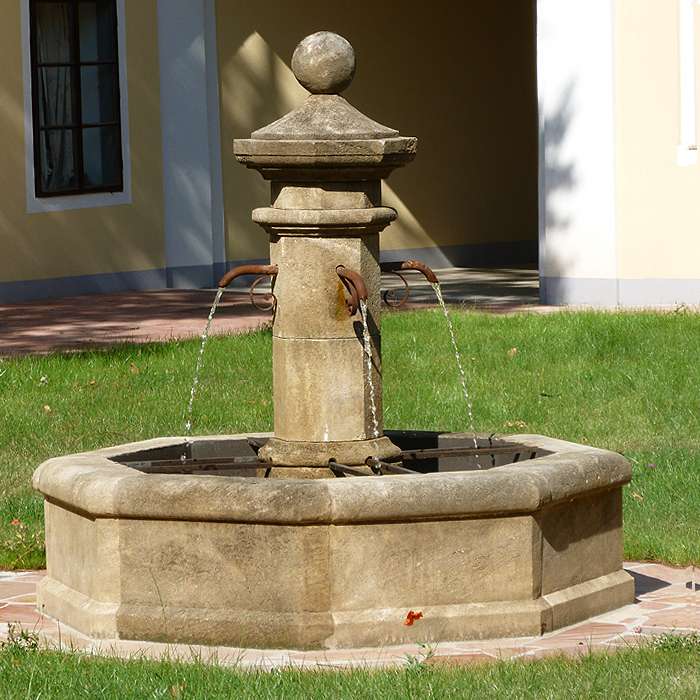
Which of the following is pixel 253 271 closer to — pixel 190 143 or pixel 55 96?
pixel 55 96

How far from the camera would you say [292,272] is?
6941mm

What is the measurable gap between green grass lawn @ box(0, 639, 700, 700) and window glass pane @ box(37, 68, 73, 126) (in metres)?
12.3

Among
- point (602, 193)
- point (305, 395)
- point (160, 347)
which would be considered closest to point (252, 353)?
point (160, 347)

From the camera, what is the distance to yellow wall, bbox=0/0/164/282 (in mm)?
17188

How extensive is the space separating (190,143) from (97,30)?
1.54 meters

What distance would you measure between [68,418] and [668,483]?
147 inches

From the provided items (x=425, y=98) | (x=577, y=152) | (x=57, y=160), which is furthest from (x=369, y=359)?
(x=425, y=98)

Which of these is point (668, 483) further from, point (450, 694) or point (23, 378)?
point (23, 378)

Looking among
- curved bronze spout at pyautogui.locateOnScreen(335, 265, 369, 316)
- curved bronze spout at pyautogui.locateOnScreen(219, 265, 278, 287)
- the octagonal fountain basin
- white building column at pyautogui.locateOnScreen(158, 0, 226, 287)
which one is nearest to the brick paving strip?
the octagonal fountain basin

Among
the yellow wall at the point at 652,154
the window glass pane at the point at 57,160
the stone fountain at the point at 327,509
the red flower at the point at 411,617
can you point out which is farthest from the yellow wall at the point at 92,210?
the red flower at the point at 411,617

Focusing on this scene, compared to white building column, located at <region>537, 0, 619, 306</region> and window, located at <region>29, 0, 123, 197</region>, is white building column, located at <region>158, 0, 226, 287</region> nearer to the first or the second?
window, located at <region>29, 0, 123, 197</region>

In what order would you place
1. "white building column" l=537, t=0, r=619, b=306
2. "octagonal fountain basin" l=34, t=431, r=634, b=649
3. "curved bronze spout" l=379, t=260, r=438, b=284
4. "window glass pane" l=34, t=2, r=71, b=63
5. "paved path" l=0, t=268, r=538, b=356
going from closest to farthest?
"octagonal fountain basin" l=34, t=431, r=634, b=649
"curved bronze spout" l=379, t=260, r=438, b=284
"paved path" l=0, t=268, r=538, b=356
"white building column" l=537, t=0, r=619, b=306
"window glass pane" l=34, t=2, r=71, b=63

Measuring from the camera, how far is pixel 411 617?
620 centimetres

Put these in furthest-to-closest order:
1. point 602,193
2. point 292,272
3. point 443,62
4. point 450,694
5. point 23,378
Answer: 1. point 443,62
2. point 602,193
3. point 23,378
4. point 292,272
5. point 450,694
